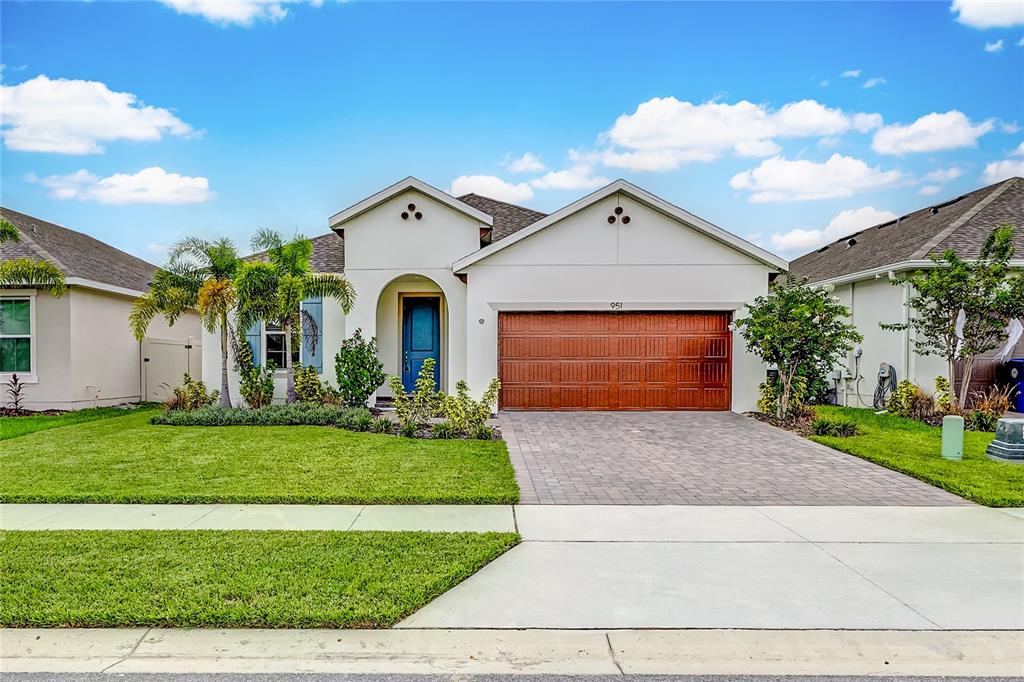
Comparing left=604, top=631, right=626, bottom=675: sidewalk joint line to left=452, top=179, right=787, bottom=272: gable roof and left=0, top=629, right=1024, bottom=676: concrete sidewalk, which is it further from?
left=452, top=179, right=787, bottom=272: gable roof

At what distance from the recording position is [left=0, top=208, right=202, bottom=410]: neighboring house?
49.3 ft

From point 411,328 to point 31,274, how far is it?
8.46 m

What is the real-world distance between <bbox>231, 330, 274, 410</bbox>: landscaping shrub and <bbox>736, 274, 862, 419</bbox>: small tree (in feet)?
34.8

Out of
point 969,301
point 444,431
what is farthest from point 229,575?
point 969,301

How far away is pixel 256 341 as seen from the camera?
1570cm

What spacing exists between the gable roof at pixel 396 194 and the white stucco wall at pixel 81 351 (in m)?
6.59

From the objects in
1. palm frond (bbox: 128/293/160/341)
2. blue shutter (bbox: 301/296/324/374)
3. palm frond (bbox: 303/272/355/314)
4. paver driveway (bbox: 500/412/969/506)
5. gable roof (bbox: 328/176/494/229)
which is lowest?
paver driveway (bbox: 500/412/969/506)

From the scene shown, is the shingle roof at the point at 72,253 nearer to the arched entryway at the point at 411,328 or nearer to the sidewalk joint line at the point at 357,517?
the arched entryway at the point at 411,328

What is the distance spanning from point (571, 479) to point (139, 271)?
58.4ft

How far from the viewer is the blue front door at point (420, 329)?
53.9ft

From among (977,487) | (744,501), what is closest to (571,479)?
(744,501)

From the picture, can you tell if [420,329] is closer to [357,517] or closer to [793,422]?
[793,422]

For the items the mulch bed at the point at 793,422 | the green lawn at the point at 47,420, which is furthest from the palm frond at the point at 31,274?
the mulch bed at the point at 793,422

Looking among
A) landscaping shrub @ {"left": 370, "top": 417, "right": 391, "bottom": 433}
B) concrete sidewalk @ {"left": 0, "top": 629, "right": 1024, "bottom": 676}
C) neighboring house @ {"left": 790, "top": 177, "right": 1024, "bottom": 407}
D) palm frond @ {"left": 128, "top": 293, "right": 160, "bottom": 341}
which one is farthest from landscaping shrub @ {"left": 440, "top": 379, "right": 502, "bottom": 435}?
neighboring house @ {"left": 790, "top": 177, "right": 1024, "bottom": 407}
